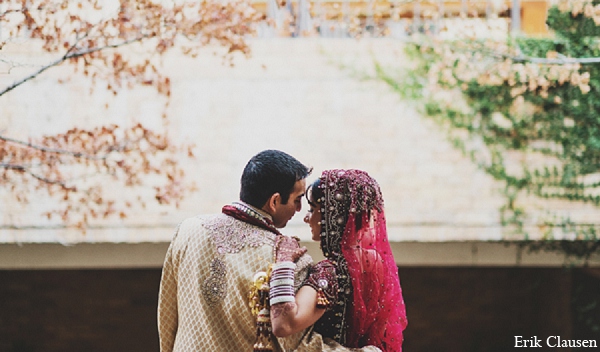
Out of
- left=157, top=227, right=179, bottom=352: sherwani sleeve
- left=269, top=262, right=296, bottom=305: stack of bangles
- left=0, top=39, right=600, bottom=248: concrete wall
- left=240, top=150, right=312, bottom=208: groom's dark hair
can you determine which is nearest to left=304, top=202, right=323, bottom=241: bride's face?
left=240, top=150, right=312, bottom=208: groom's dark hair

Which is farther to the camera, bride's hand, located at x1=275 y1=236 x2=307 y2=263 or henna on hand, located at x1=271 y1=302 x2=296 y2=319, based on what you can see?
bride's hand, located at x1=275 y1=236 x2=307 y2=263

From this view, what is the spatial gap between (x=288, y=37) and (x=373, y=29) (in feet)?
2.35

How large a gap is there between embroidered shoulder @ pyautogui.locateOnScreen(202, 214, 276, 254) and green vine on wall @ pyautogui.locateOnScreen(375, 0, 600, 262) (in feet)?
11.2

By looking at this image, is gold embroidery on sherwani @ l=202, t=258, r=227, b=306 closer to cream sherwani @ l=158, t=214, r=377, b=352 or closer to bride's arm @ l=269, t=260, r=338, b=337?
cream sherwani @ l=158, t=214, r=377, b=352

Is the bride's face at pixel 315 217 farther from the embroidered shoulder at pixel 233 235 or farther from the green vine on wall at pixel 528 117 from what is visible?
the green vine on wall at pixel 528 117

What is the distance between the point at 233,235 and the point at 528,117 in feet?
12.7

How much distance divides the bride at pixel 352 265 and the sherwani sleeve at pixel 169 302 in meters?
0.51

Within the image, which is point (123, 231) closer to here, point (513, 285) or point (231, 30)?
point (231, 30)

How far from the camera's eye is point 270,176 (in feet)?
7.39

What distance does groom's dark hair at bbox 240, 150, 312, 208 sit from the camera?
7.38 feet

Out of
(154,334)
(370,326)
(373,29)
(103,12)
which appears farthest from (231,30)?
(154,334)

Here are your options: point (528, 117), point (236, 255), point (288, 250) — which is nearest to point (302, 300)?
point (288, 250)

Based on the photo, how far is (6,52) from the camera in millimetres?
5051

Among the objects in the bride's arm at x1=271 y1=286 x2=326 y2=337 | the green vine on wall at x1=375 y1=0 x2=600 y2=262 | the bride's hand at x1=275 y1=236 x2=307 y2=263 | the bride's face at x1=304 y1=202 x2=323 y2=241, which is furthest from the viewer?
the green vine on wall at x1=375 y1=0 x2=600 y2=262
